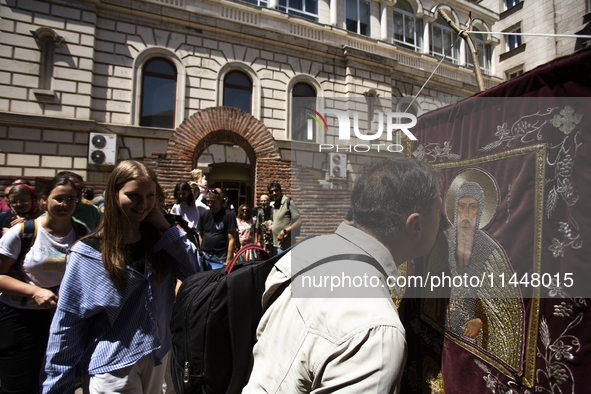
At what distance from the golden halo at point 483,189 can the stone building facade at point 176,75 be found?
7188 millimetres

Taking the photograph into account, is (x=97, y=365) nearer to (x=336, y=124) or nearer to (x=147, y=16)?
(x=336, y=124)

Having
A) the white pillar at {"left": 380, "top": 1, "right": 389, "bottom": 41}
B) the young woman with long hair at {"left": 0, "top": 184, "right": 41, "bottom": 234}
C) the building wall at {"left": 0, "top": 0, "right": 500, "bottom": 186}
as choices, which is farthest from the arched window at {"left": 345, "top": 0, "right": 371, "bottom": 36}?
the young woman with long hair at {"left": 0, "top": 184, "right": 41, "bottom": 234}

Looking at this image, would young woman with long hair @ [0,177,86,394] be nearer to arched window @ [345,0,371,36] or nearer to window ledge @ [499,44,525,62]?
window ledge @ [499,44,525,62]

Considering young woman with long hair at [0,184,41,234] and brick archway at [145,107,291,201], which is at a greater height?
brick archway at [145,107,291,201]

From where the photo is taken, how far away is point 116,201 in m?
1.62

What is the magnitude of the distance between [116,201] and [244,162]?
10.6 metres

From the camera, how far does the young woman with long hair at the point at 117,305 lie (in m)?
1.46

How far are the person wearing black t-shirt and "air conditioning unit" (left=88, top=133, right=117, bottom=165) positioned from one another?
5546 mm

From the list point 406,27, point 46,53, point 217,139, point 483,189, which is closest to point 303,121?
point 483,189

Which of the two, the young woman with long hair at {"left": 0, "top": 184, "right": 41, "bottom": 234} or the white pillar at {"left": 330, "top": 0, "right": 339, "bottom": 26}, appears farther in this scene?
the white pillar at {"left": 330, "top": 0, "right": 339, "bottom": 26}

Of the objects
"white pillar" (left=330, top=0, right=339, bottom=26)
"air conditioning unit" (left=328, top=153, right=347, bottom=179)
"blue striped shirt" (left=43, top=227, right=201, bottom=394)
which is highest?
"white pillar" (left=330, top=0, right=339, bottom=26)

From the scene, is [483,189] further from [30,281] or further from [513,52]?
[30,281]

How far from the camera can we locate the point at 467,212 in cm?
144

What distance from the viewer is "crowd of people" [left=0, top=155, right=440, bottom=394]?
83cm
